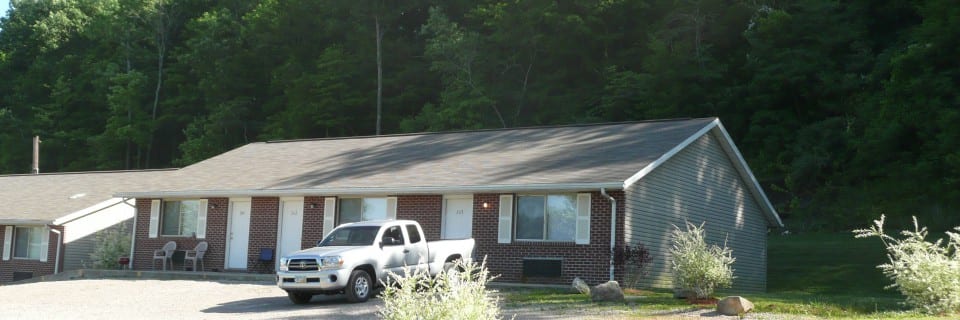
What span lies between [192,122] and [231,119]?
7241 mm

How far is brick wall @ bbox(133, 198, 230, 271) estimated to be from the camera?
2956 centimetres

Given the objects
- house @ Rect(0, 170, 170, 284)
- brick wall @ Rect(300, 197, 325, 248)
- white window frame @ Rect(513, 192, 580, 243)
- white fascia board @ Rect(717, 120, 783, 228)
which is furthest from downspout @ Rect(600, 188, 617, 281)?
house @ Rect(0, 170, 170, 284)

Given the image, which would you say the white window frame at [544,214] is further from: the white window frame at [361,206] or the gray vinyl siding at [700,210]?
the white window frame at [361,206]

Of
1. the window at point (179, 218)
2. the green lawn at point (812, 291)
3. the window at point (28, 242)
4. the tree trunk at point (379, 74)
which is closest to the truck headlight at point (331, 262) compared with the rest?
the green lawn at point (812, 291)

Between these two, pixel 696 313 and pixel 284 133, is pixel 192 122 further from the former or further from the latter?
pixel 696 313

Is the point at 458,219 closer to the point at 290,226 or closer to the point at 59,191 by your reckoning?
the point at 290,226

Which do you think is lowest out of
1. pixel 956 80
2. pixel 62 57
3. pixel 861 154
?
pixel 861 154

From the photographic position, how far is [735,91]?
4609cm

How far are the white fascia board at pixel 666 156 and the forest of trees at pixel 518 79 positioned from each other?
1456 cm

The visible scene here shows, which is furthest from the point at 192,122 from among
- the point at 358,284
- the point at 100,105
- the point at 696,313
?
the point at 696,313

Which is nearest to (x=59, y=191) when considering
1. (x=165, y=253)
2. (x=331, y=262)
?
(x=165, y=253)

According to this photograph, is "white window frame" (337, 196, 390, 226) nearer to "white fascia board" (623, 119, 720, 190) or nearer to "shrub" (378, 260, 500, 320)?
"white fascia board" (623, 119, 720, 190)

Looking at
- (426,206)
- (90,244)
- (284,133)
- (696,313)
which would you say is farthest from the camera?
(284,133)

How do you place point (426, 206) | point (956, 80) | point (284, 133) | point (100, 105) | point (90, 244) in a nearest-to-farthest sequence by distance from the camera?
point (426, 206) < point (90, 244) < point (956, 80) < point (284, 133) < point (100, 105)
